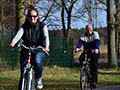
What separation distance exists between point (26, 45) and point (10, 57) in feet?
37.0

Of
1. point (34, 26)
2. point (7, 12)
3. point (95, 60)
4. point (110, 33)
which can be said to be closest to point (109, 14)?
point (110, 33)

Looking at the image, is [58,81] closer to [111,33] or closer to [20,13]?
[20,13]

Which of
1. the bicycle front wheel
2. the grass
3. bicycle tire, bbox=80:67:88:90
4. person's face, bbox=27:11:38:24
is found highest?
person's face, bbox=27:11:38:24

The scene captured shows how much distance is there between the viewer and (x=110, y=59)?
19.2 metres

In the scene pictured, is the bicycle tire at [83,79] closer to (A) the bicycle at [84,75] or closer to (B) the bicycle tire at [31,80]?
(A) the bicycle at [84,75]

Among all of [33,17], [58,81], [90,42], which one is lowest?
[58,81]

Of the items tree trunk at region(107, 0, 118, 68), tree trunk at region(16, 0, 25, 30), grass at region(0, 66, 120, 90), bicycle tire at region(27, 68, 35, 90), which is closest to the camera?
bicycle tire at region(27, 68, 35, 90)

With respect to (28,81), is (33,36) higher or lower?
higher

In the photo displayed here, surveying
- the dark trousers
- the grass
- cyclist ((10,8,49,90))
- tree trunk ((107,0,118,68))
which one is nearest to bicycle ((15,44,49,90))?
cyclist ((10,8,49,90))

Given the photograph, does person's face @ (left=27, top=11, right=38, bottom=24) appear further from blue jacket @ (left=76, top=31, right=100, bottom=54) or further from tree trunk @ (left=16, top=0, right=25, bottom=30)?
tree trunk @ (left=16, top=0, right=25, bottom=30)

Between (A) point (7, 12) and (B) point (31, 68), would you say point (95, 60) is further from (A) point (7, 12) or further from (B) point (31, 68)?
(A) point (7, 12)

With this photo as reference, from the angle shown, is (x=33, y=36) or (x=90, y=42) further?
(x=90, y=42)

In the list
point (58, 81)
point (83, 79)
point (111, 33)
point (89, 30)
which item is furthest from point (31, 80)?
point (111, 33)

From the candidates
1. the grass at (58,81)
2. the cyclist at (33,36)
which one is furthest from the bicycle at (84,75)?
the cyclist at (33,36)
